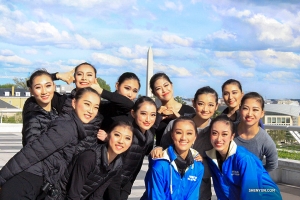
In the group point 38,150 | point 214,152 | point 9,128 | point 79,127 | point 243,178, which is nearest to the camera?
point 38,150

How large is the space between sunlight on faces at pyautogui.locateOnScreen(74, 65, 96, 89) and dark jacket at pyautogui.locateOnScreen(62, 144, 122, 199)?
0.67 metres

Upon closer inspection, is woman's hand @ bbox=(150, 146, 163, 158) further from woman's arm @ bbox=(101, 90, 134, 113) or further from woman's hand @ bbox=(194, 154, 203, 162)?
woman's arm @ bbox=(101, 90, 134, 113)

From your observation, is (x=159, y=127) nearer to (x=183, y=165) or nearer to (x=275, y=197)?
(x=183, y=165)

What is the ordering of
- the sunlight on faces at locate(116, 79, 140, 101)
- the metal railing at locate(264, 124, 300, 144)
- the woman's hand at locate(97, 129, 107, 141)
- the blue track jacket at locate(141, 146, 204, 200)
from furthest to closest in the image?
1. the metal railing at locate(264, 124, 300, 144)
2. the sunlight on faces at locate(116, 79, 140, 101)
3. the woman's hand at locate(97, 129, 107, 141)
4. the blue track jacket at locate(141, 146, 204, 200)

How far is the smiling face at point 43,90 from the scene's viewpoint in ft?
14.3

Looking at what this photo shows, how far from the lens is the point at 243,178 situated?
172 inches

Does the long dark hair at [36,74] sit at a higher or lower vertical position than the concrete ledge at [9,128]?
higher

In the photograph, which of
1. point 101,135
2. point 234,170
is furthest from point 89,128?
point 234,170

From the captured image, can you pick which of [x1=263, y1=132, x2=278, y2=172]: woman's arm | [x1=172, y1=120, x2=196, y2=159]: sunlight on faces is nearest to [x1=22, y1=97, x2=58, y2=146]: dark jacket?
[x1=172, y1=120, x2=196, y2=159]: sunlight on faces

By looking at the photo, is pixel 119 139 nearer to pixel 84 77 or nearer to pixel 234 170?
pixel 84 77

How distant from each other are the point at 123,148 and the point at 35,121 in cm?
80

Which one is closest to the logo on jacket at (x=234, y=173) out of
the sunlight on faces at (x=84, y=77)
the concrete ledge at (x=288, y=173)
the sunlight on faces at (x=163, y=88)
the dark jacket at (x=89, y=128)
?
the sunlight on faces at (x=163, y=88)

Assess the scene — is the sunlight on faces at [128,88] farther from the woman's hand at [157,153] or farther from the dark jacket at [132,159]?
the woman's hand at [157,153]

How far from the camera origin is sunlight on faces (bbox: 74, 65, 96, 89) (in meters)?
4.77
